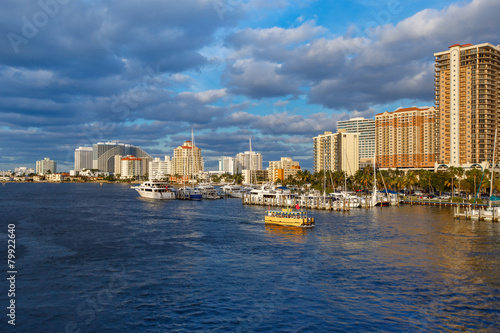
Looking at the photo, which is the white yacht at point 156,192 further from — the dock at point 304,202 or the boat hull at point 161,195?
the dock at point 304,202

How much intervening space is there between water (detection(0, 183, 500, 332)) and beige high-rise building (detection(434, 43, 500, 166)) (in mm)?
112636

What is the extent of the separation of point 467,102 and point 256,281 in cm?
16142

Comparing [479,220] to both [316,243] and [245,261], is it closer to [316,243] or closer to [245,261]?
[316,243]

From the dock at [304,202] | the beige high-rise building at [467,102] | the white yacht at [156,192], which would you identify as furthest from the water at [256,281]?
the beige high-rise building at [467,102]

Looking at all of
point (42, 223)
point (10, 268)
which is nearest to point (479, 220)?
point (10, 268)

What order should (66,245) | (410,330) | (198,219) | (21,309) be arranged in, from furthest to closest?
(198,219) < (66,245) < (21,309) < (410,330)

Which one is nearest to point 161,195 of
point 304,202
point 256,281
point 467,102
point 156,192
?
point 156,192

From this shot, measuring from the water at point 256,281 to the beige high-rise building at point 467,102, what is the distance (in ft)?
370

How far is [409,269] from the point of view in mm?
39281

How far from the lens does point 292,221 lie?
6962cm

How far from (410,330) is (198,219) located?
2489 inches

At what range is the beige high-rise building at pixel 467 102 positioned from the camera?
515 feet

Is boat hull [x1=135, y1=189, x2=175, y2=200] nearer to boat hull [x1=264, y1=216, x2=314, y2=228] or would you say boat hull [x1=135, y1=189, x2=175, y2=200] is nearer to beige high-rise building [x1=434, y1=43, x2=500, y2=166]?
boat hull [x1=264, y1=216, x2=314, y2=228]

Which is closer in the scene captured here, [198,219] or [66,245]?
[66,245]
